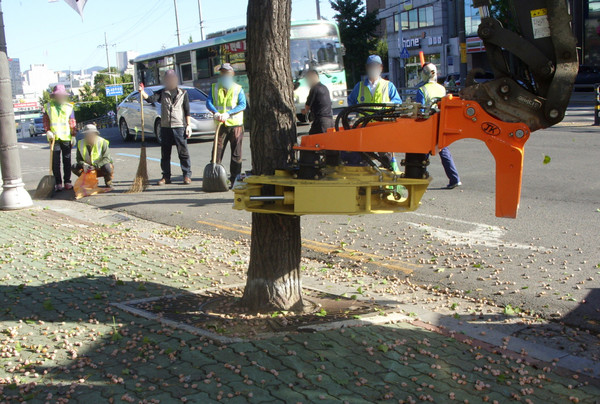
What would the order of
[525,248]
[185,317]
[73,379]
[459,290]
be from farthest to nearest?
[525,248], [459,290], [185,317], [73,379]

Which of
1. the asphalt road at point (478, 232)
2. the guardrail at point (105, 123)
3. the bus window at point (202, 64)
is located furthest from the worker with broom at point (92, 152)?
the guardrail at point (105, 123)

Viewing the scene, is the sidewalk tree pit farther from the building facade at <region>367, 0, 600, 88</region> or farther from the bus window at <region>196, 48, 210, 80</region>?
the building facade at <region>367, 0, 600, 88</region>

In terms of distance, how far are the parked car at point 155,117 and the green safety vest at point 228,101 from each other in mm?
7792

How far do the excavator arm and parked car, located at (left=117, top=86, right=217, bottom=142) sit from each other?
48.1 ft

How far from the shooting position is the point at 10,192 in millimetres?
10430

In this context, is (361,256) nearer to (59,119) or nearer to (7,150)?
(7,150)

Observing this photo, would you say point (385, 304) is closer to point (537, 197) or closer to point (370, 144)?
point (370, 144)

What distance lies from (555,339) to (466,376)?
1.09m

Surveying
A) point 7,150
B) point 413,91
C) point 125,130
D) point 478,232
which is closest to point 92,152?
point 7,150

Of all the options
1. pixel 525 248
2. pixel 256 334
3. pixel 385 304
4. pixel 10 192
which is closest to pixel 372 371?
pixel 256 334

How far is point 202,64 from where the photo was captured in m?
26.0

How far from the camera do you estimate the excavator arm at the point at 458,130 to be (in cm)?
415

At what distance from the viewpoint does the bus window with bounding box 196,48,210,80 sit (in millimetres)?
25672

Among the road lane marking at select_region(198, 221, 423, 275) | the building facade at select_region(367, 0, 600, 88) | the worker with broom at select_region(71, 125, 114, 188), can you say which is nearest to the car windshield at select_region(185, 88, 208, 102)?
the worker with broom at select_region(71, 125, 114, 188)
